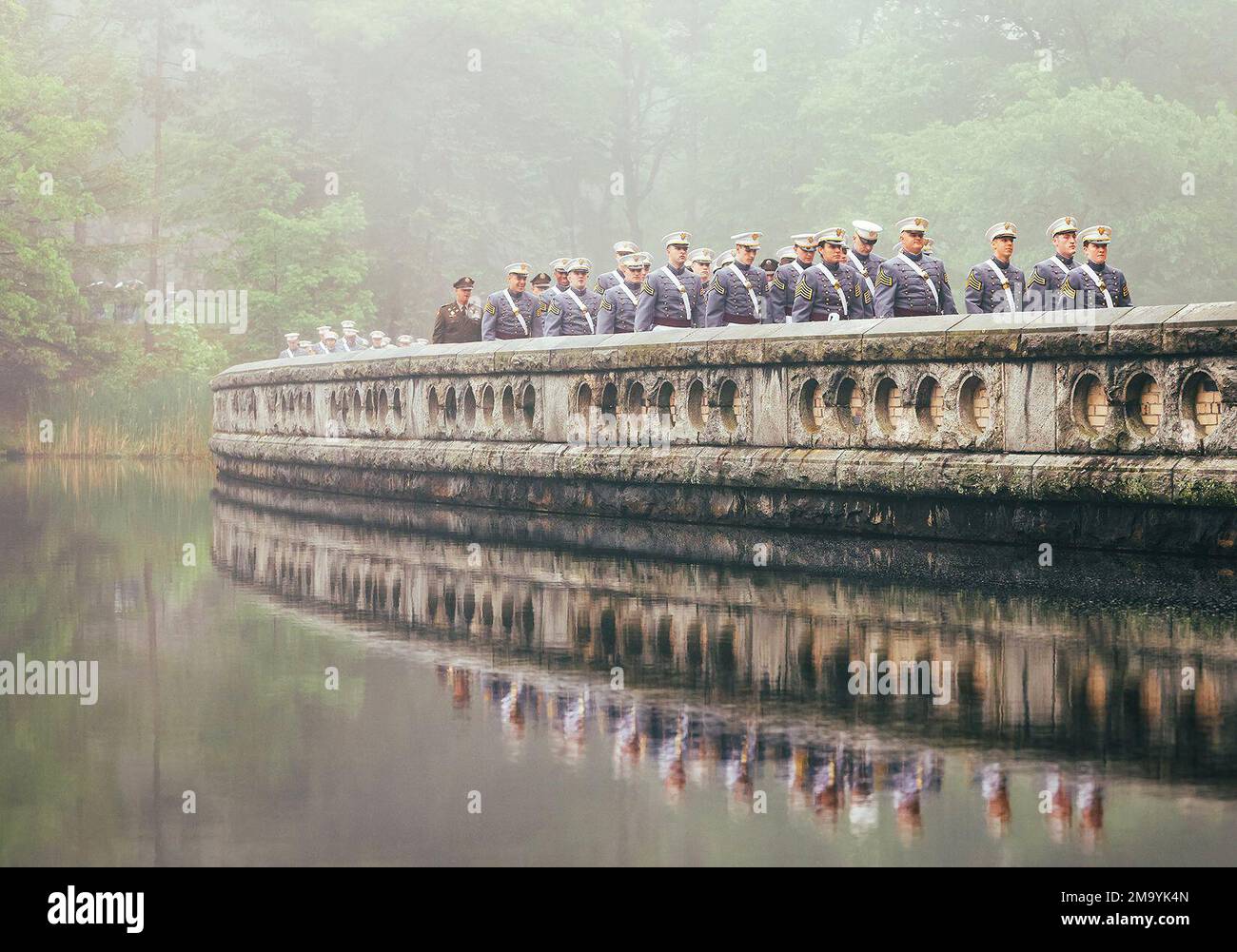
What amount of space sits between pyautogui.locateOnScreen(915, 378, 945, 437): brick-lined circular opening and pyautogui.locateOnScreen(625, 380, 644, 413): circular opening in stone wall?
398cm

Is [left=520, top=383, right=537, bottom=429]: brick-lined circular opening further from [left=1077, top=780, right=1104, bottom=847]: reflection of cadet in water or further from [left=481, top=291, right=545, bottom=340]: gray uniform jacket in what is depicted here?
[left=1077, top=780, right=1104, bottom=847]: reflection of cadet in water

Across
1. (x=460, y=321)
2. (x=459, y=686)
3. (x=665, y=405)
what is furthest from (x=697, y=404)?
(x=460, y=321)

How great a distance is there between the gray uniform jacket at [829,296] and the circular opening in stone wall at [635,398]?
1.94 metres

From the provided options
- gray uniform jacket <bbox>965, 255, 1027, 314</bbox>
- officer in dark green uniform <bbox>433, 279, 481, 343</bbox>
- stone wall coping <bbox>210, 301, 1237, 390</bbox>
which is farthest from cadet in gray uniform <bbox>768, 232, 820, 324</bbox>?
officer in dark green uniform <bbox>433, 279, 481, 343</bbox>

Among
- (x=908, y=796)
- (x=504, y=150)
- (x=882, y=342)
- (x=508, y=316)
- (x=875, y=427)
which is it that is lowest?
(x=908, y=796)

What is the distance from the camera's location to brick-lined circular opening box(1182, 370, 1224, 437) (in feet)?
42.2

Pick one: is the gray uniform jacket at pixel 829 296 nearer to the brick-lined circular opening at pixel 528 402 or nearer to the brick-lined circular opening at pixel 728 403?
the brick-lined circular opening at pixel 728 403

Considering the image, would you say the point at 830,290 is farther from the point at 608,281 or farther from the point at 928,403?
the point at 608,281

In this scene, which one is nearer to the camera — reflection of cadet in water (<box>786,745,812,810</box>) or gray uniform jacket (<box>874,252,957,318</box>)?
reflection of cadet in water (<box>786,745,812,810</box>)

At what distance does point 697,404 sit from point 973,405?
3630 millimetres

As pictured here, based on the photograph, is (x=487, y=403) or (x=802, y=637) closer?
(x=802, y=637)

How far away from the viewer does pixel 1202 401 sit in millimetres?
12961

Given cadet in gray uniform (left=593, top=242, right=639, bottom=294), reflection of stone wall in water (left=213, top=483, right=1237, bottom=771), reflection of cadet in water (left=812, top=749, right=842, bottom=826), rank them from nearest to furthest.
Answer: reflection of cadet in water (left=812, top=749, right=842, bottom=826) → reflection of stone wall in water (left=213, top=483, right=1237, bottom=771) → cadet in gray uniform (left=593, top=242, right=639, bottom=294)
